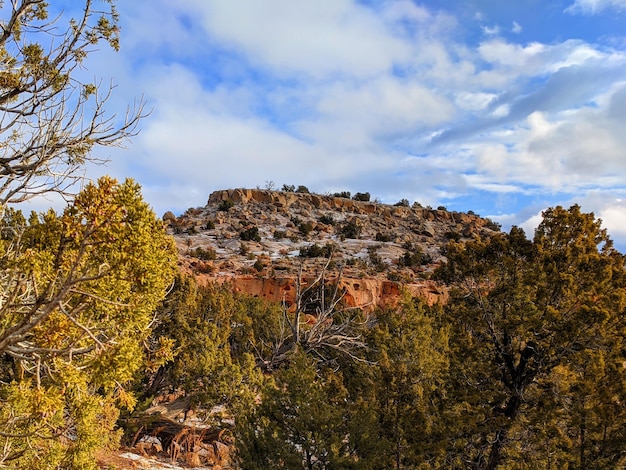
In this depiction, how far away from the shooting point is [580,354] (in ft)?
26.9

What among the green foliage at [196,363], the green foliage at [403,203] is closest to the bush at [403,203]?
the green foliage at [403,203]

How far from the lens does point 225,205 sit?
62906 millimetres

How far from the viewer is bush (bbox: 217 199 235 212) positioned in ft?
206

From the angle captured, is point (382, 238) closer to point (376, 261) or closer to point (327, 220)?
point (327, 220)

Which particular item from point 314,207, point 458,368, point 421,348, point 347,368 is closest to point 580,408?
point 458,368

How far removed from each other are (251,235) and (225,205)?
14.7 metres

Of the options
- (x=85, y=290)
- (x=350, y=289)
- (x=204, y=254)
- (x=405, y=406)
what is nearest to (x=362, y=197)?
(x=204, y=254)

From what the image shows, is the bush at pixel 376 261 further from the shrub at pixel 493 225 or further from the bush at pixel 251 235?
the shrub at pixel 493 225

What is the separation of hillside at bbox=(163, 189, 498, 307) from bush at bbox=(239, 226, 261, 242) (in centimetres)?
3

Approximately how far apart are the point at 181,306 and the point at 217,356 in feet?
8.23

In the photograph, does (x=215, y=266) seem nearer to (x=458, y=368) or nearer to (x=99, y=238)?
(x=458, y=368)

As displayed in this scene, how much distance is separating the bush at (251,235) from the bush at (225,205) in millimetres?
12572

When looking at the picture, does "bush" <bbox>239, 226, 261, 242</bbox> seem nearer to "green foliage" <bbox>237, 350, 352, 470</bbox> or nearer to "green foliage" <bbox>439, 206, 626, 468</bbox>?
"green foliage" <bbox>237, 350, 352, 470</bbox>

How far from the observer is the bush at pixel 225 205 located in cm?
6269
